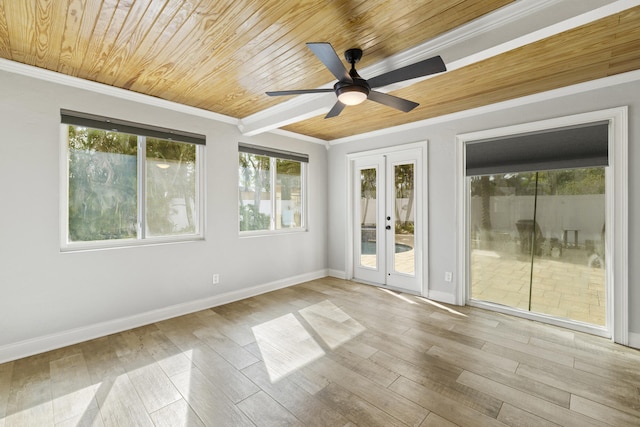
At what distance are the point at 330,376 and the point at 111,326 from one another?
2310 millimetres

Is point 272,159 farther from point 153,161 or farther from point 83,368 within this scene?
point 83,368

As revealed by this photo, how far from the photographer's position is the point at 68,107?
8.91 feet

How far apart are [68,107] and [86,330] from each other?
7.00 feet

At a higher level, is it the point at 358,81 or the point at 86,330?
the point at 358,81

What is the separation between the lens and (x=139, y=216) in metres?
3.22

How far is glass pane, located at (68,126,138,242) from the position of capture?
284cm

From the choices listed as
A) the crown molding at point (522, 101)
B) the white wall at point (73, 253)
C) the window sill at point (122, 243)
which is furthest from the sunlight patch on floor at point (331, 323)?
the crown molding at point (522, 101)

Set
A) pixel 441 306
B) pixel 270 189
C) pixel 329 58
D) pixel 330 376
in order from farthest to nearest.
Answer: pixel 270 189
pixel 441 306
pixel 330 376
pixel 329 58

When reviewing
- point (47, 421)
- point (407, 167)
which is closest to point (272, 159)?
point (407, 167)

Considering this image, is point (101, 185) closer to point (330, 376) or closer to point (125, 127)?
point (125, 127)

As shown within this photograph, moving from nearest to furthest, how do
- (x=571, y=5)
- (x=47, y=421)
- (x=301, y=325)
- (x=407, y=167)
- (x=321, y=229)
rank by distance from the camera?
1. (x=571, y=5)
2. (x=47, y=421)
3. (x=301, y=325)
4. (x=407, y=167)
5. (x=321, y=229)

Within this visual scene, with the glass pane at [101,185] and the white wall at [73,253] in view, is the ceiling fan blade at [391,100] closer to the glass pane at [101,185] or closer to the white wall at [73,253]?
the white wall at [73,253]

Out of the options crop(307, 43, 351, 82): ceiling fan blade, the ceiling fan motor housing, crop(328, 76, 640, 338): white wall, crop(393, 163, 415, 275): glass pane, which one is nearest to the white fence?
crop(328, 76, 640, 338): white wall

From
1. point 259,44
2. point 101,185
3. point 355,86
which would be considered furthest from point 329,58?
Result: point 101,185
